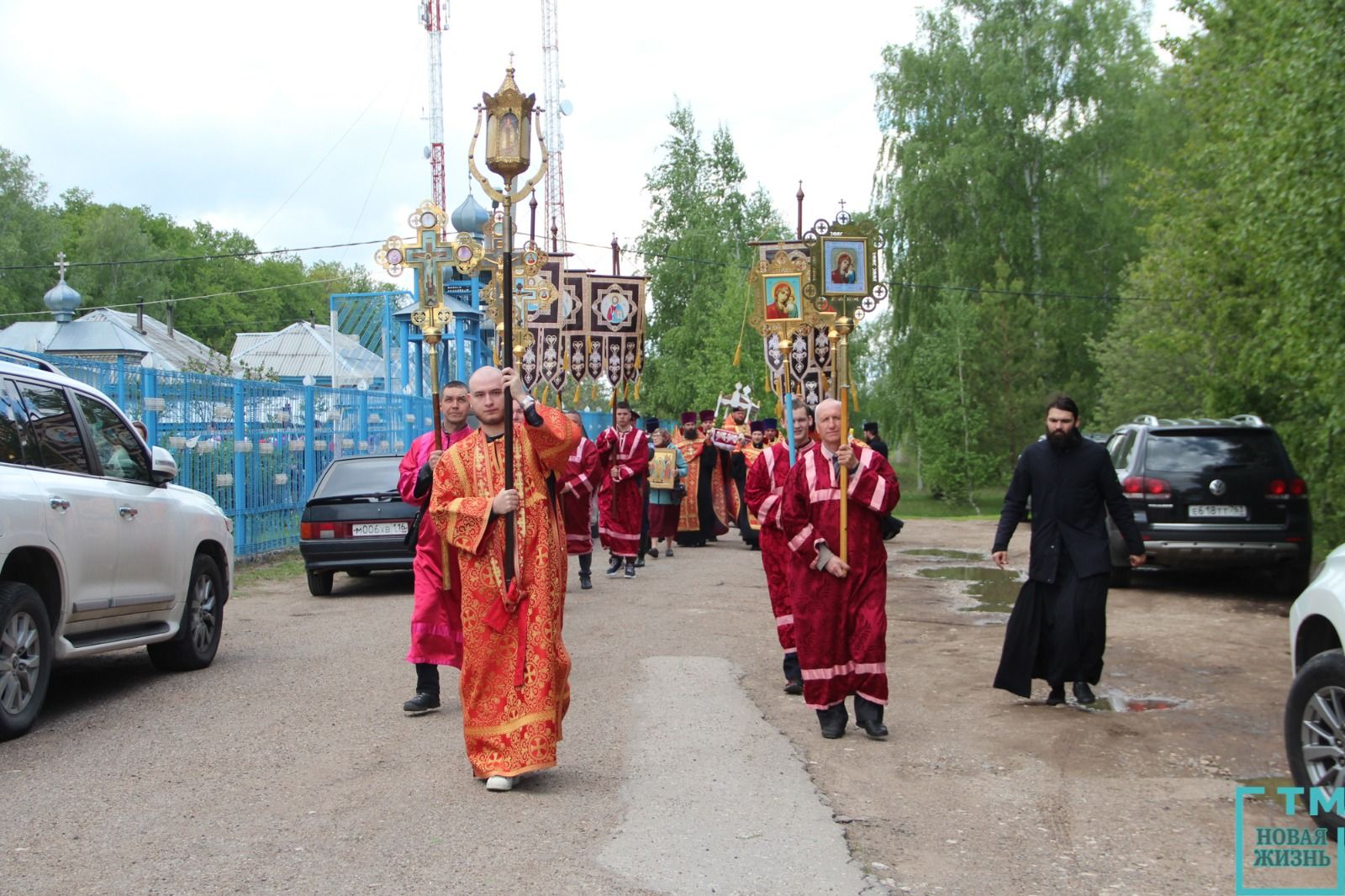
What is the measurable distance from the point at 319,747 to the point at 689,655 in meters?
3.78

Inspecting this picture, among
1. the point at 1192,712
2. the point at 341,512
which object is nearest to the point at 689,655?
the point at 1192,712

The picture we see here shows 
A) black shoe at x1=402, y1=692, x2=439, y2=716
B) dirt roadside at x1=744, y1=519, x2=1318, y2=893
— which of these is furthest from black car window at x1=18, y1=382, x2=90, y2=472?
dirt roadside at x1=744, y1=519, x2=1318, y2=893

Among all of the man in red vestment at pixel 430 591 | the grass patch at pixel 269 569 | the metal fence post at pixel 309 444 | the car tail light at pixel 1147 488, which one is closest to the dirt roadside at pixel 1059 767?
the man in red vestment at pixel 430 591

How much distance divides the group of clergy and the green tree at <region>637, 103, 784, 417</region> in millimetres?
42825

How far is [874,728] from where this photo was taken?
7.52 metres

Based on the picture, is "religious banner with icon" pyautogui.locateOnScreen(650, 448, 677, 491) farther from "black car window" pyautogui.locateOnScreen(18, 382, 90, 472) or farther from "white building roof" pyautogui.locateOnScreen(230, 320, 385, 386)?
"white building roof" pyautogui.locateOnScreen(230, 320, 385, 386)

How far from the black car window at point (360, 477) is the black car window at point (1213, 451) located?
7.85 metres

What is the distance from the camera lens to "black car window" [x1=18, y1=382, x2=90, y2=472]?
25.9 ft

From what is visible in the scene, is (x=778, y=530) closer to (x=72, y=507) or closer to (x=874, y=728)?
(x=874, y=728)

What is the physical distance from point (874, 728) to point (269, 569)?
473 inches

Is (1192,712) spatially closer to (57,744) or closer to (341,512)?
(57,744)

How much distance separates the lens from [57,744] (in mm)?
7199

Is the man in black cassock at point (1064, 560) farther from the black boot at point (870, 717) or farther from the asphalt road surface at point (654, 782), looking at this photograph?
the black boot at point (870, 717)

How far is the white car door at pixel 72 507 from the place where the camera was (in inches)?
305
